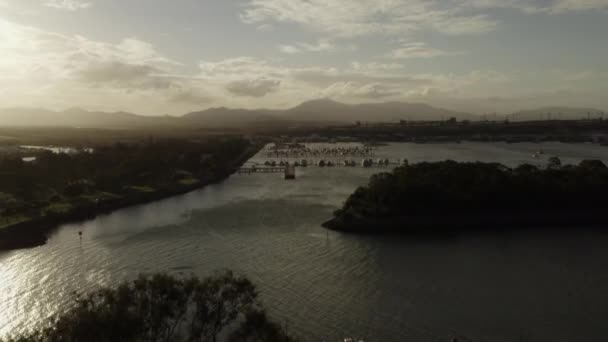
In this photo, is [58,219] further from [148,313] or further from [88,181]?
[148,313]

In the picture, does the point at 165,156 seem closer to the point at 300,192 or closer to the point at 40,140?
the point at 300,192

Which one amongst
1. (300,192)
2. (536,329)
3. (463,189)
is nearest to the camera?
(536,329)

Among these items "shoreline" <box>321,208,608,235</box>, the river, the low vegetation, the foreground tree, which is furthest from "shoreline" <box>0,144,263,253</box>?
the foreground tree

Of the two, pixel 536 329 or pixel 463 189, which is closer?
pixel 536 329

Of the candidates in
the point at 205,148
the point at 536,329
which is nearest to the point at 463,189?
the point at 536,329

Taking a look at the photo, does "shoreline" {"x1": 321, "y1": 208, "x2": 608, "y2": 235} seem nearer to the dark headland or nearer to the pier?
the dark headland

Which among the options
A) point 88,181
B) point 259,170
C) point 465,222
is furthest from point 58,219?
point 259,170

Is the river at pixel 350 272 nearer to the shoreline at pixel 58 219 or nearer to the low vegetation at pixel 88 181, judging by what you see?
the shoreline at pixel 58 219
